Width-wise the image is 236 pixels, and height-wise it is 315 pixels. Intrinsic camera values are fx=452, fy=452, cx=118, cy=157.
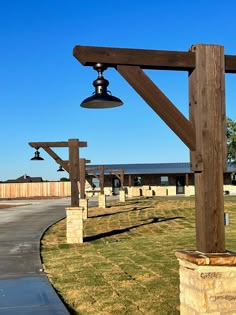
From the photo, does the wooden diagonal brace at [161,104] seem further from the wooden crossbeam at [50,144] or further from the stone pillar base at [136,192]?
the stone pillar base at [136,192]

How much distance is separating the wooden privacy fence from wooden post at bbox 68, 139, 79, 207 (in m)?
44.9

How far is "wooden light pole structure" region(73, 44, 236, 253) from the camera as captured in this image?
4.70 metres

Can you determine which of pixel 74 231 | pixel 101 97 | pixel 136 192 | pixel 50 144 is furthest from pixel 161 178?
pixel 101 97

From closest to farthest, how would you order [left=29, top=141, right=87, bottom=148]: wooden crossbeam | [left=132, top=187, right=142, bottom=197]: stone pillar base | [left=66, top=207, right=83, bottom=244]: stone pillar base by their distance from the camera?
[left=66, top=207, right=83, bottom=244]: stone pillar base
[left=29, top=141, right=87, bottom=148]: wooden crossbeam
[left=132, top=187, right=142, bottom=197]: stone pillar base

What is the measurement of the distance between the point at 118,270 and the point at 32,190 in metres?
51.4

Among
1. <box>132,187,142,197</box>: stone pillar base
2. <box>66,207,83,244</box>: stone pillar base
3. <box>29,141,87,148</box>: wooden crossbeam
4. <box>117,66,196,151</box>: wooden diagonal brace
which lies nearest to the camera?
<box>117,66,196,151</box>: wooden diagonal brace

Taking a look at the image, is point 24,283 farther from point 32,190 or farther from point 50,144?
point 32,190

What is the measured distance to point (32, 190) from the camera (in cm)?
5853

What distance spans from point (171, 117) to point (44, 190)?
54.7m

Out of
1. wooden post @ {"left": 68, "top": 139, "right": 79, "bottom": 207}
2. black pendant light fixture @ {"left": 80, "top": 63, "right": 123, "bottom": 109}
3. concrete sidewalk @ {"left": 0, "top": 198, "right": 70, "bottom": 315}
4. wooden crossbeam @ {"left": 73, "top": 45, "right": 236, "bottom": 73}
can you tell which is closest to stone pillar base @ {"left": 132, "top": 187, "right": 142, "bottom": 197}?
wooden post @ {"left": 68, "top": 139, "right": 79, "bottom": 207}

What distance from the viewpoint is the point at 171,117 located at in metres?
4.83

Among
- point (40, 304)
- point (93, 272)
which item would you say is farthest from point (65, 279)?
point (40, 304)

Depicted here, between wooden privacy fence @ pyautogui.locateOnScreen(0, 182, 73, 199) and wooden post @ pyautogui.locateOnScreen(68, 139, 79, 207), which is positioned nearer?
wooden post @ pyautogui.locateOnScreen(68, 139, 79, 207)

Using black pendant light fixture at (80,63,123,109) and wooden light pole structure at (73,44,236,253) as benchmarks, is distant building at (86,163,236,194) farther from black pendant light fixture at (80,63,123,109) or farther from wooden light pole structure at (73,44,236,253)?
wooden light pole structure at (73,44,236,253)
